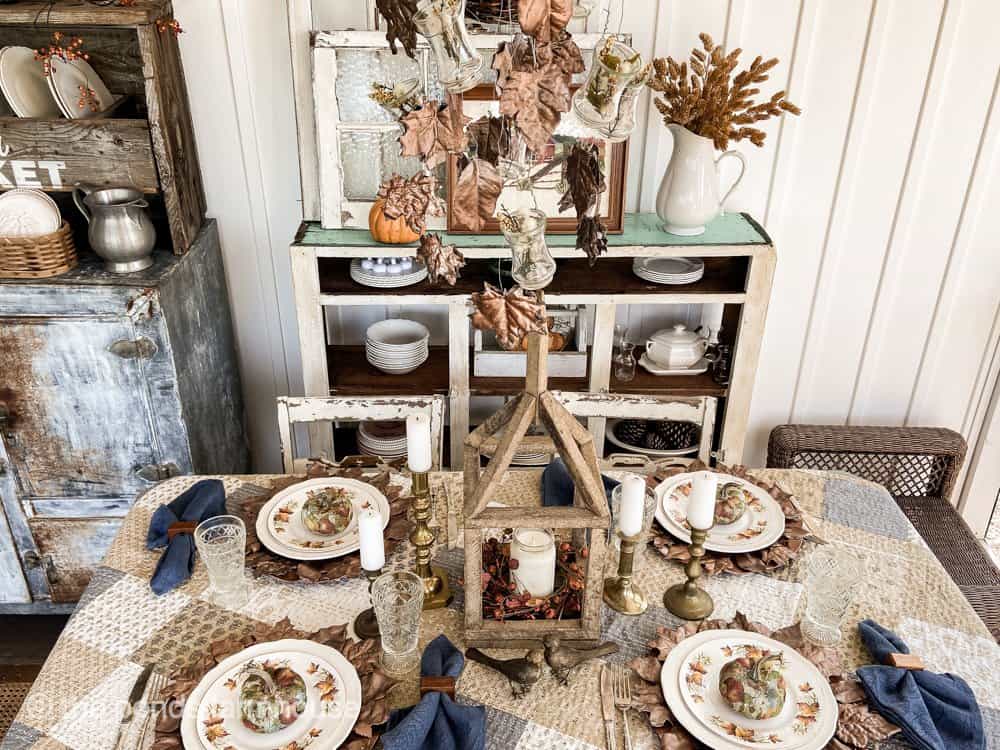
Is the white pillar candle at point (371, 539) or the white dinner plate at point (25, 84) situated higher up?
the white dinner plate at point (25, 84)

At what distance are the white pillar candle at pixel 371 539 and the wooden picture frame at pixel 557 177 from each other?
2.97 ft

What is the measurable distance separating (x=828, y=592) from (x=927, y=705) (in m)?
0.21

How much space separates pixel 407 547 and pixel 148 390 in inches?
36.7

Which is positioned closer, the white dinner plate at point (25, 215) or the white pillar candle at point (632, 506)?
the white pillar candle at point (632, 506)

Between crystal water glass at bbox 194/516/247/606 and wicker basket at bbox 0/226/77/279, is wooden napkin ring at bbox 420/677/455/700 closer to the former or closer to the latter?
crystal water glass at bbox 194/516/247/606

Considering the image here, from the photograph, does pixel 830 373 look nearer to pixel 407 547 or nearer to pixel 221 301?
pixel 407 547

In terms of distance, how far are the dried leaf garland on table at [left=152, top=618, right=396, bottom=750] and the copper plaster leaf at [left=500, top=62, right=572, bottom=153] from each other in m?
→ 0.83

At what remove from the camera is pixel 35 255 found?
2041 millimetres

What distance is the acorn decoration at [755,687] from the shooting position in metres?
1.26

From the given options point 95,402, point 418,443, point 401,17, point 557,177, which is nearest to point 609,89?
point 401,17

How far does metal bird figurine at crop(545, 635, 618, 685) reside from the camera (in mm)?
1341

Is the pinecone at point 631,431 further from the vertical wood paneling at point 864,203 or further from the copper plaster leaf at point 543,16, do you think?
the copper plaster leaf at point 543,16

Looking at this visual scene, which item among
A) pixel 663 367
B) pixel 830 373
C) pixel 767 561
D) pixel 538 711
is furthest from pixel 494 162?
pixel 830 373

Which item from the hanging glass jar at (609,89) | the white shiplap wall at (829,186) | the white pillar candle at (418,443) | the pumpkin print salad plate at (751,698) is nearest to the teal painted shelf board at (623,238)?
the white shiplap wall at (829,186)
